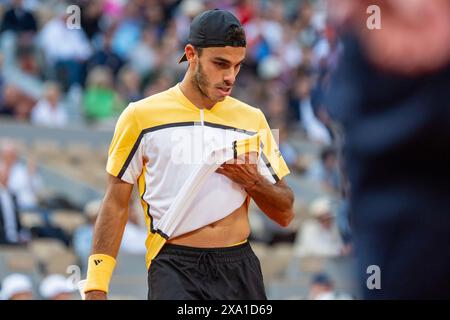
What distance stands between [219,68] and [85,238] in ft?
22.2

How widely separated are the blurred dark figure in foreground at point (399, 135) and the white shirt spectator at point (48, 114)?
14.0m

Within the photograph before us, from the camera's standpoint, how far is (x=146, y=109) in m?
4.42

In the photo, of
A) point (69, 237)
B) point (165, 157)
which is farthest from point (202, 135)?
point (69, 237)

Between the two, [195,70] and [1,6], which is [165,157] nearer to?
[195,70]

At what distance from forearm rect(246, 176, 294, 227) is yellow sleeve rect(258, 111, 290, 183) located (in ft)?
0.19

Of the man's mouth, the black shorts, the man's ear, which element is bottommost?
the black shorts

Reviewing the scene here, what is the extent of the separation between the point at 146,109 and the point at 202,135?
0.94ft

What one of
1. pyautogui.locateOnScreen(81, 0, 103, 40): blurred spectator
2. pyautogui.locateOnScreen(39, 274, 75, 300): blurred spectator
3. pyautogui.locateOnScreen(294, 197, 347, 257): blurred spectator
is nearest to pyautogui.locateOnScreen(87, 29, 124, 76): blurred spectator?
pyautogui.locateOnScreen(81, 0, 103, 40): blurred spectator

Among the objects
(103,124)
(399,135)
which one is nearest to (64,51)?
(103,124)

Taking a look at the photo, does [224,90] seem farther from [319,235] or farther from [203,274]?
[319,235]

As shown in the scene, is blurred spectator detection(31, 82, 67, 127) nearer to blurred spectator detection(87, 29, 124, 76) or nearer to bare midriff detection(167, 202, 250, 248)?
blurred spectator detection(87, 29, 124, 76)

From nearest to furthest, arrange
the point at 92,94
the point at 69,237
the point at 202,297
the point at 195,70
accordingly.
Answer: the point at 202,297 < the point at 195,70 < the point at 69,237 < the point at 92,94

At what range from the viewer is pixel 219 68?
4.36 metres

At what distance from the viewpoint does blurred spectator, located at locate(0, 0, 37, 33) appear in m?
15.5
